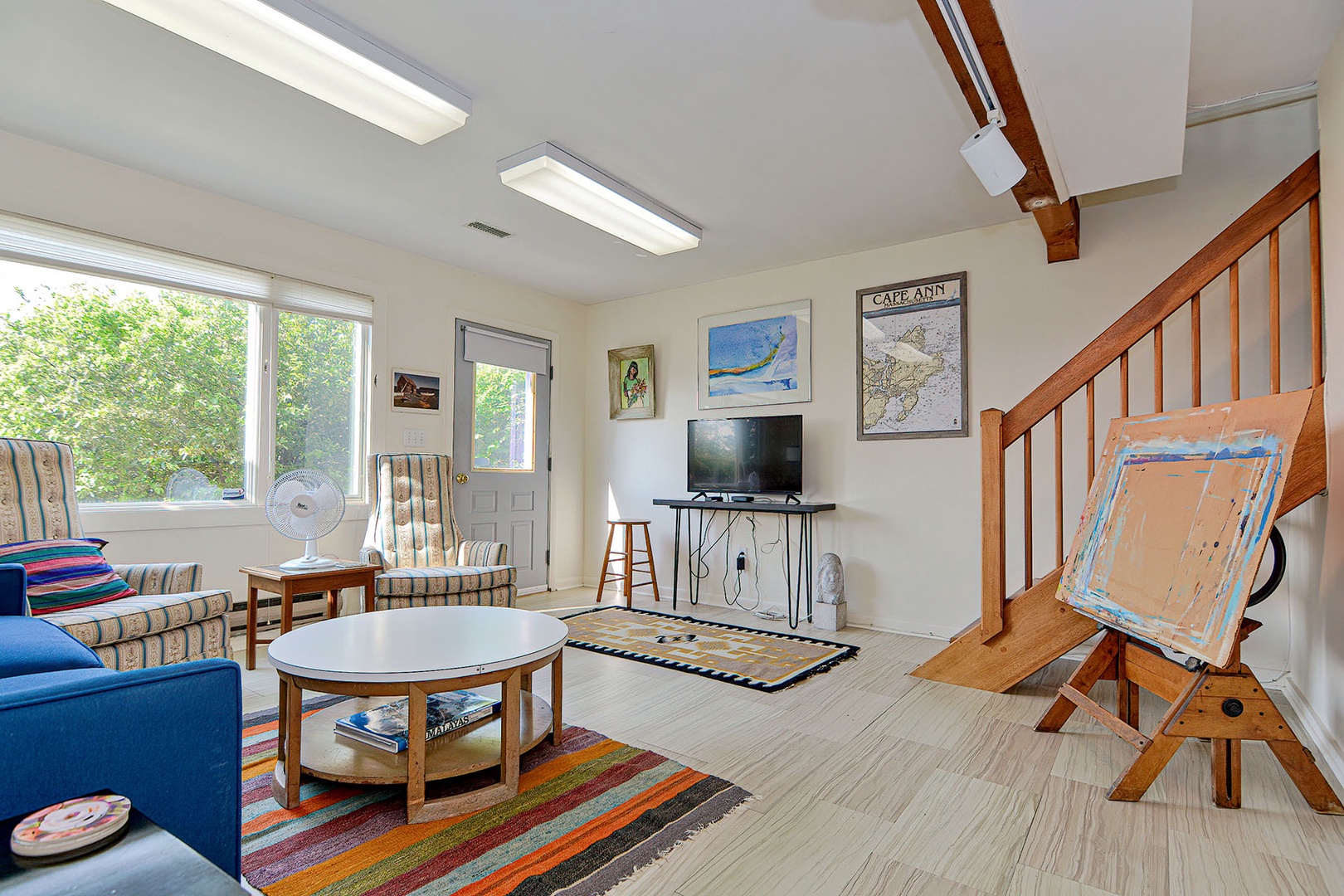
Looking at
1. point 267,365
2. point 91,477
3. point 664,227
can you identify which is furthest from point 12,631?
point 664,227

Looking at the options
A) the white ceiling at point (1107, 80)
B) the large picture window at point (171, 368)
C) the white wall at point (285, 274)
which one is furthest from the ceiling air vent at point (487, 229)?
the white ceiling at point (1107, 80)

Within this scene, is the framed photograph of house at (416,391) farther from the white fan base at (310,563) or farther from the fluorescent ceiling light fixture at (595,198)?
the fluorescent ceiling light fixture at (595,198)

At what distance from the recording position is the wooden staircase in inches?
97.4

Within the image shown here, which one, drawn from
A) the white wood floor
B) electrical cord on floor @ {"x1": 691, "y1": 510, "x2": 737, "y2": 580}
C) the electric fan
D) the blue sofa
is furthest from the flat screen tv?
the blue sofa

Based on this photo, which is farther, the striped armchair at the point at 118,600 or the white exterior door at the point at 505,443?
the white exterior door at the point at 505,443

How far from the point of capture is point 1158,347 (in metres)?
2.65

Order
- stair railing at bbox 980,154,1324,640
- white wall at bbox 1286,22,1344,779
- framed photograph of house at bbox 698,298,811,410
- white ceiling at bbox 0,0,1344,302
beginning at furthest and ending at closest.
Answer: framed photograph of house at bbox 698,298,811,410 → stair railing at bbox 980,154,1324,640 → white ceiling at bbox 0,0,1344,302 → white wall at bbox 1286,22,1344,779

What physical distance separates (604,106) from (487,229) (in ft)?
5.35

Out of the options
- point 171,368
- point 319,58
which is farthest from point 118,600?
point 319,58

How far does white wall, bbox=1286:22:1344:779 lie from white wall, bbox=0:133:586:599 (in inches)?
181

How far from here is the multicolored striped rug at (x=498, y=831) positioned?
1.59m

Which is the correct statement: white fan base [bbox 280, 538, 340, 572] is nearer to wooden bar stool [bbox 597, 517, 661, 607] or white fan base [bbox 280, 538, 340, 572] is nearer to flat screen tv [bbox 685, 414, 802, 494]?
wooden bar stool [bbox 597, 517, 661, 607]

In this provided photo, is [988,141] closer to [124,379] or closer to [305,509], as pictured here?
[305,509]

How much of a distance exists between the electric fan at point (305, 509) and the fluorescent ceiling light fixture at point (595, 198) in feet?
6.07
